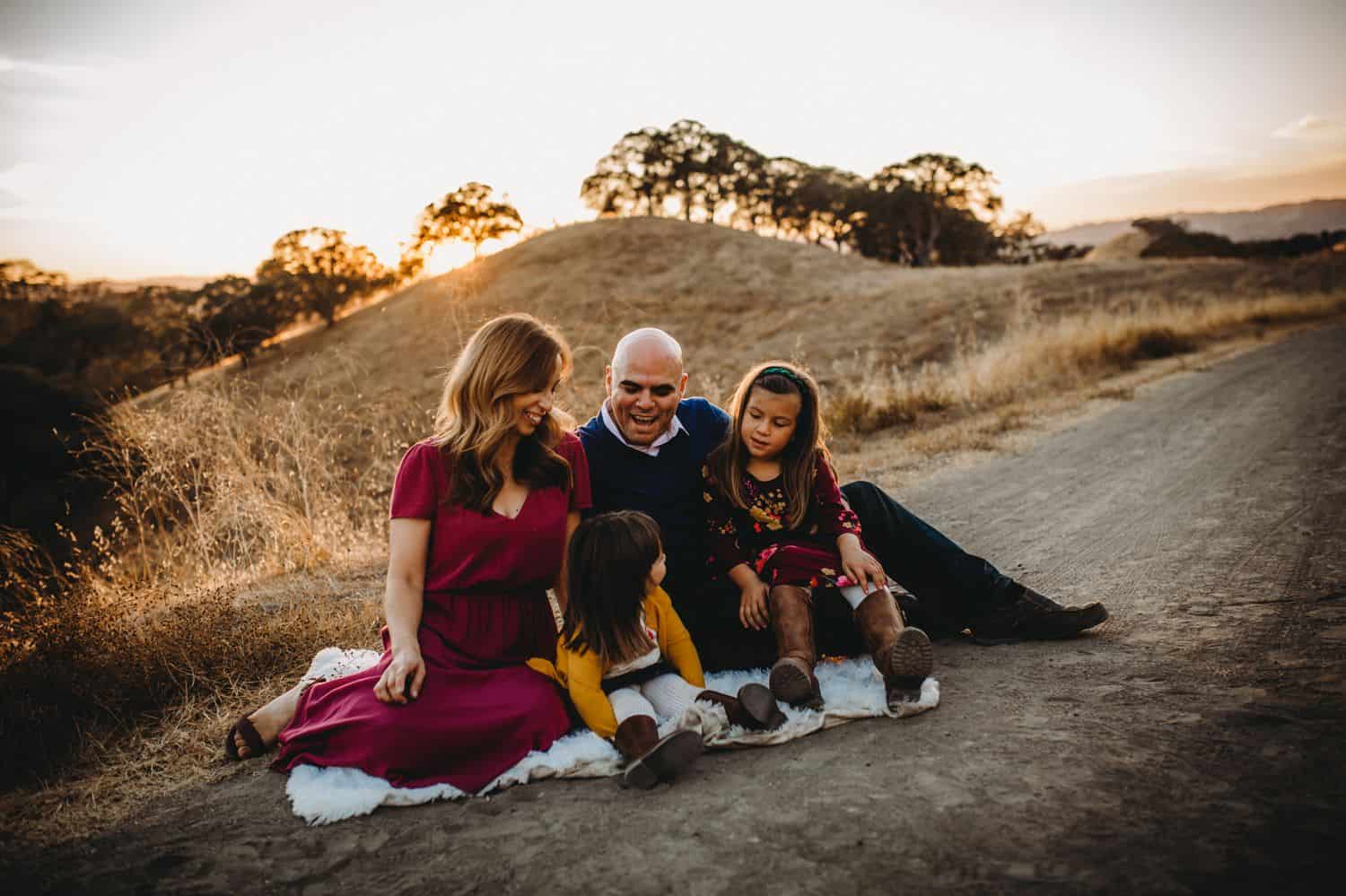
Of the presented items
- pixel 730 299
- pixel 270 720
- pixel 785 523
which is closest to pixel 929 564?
pixel 785 523

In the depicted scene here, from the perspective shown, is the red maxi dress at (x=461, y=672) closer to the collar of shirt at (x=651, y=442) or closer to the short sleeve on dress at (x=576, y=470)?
the short sleeve on dress at (x=576, y=470)

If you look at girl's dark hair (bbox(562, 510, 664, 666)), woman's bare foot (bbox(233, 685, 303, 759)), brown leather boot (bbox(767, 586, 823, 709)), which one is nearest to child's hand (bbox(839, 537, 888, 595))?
brown leather boot (bbox(767, 586, 823, 709))

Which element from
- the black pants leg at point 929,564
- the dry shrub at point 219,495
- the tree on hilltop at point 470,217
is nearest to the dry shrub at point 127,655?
the dry shrub at point 219,495

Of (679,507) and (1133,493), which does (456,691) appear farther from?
(1133,493)

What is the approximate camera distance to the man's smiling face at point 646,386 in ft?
11.0

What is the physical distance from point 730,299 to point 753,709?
2836 centimetres

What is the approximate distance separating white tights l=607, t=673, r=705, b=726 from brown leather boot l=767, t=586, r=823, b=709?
0.33 metres

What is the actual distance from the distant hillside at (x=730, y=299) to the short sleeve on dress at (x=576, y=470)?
433 inches

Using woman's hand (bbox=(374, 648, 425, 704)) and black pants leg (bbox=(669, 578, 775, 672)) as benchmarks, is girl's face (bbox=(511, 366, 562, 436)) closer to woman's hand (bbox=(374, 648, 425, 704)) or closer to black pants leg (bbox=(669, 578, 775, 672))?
woman's hand (bbox=(374, 648, 425, 704))

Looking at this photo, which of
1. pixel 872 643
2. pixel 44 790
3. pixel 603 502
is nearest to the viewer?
pixel 44 790

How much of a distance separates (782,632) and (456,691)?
127 centimetres

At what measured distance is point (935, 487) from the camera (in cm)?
633

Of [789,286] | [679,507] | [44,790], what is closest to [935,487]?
[679,507]

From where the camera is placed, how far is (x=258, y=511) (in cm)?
522
